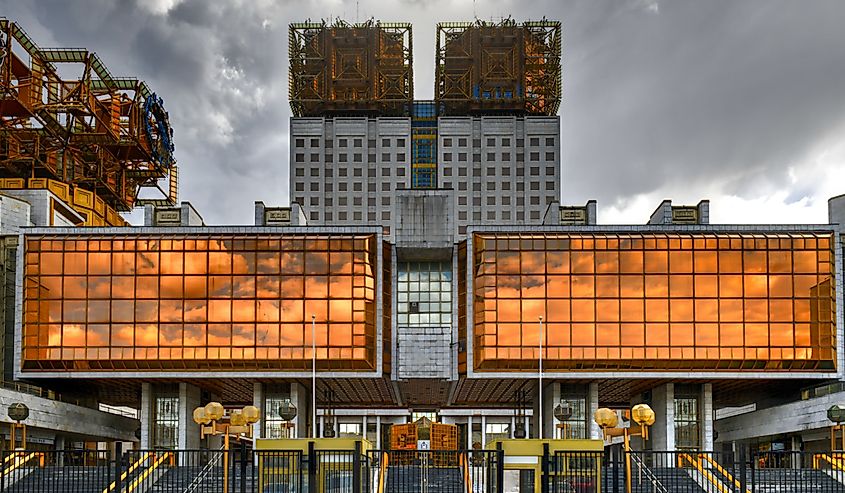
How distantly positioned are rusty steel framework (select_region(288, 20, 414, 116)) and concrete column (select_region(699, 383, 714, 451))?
322 feet

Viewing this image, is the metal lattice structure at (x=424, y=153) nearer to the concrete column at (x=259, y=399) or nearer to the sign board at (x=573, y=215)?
the sign board at (x=573, y=215)

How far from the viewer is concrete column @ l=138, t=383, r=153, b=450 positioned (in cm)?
6688

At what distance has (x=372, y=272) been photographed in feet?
211

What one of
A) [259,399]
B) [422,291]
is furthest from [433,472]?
[259,399]

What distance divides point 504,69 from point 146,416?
103 metres

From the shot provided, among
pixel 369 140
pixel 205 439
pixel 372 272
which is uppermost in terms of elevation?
pixel 369 140

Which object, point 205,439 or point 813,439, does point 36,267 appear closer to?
point 205,439

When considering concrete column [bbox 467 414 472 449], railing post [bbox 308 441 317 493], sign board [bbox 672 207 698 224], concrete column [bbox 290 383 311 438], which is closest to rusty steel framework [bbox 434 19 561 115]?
concrete column [bbox 467 414 472 449]

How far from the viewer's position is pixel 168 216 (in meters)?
71.1

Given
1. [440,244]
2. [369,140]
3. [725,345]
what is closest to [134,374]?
[440,244]

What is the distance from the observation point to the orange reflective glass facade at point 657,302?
63.2 m

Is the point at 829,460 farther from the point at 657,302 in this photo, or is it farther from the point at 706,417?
the point at 706,417

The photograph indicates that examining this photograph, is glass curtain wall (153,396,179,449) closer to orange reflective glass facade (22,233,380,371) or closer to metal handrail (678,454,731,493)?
orange reflective glass facade (22,233,380,371)

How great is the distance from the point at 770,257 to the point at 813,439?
16550 millimetres
